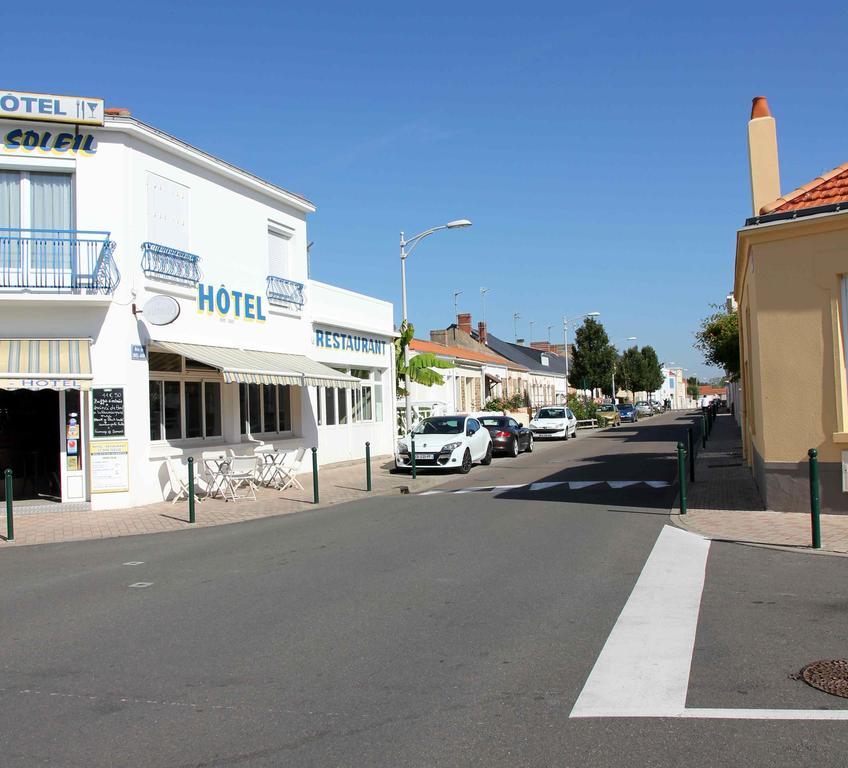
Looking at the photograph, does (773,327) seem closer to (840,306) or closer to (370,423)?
(840,306)

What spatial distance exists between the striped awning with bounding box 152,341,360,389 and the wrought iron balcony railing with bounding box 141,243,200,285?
1.31 meters

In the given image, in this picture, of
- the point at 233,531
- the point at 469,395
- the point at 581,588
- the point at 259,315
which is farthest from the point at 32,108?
the point at 469,395

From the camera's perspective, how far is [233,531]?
12.4 m

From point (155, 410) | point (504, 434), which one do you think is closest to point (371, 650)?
point (155, 410)

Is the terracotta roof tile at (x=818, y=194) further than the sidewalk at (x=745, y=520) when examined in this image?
Yes

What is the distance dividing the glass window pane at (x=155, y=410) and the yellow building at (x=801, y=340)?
1099 cm

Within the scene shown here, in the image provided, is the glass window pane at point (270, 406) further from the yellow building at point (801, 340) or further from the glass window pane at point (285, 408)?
the yellow building at point (801, 340)

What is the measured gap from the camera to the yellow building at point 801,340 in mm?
11383

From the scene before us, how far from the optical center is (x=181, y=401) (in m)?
16.9

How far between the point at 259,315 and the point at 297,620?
13276 millimetres

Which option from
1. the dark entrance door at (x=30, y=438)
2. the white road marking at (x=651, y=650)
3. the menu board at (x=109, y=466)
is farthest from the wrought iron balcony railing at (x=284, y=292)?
the white road marking at (x=651, y=650)

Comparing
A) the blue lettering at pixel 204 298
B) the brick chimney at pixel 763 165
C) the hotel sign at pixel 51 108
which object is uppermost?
the hotel sign at pixel 51 108

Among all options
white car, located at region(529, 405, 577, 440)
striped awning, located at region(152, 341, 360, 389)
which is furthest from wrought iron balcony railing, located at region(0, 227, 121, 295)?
white car, located at region(529, 405, 577, 440)

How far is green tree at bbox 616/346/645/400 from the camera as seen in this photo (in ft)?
302
